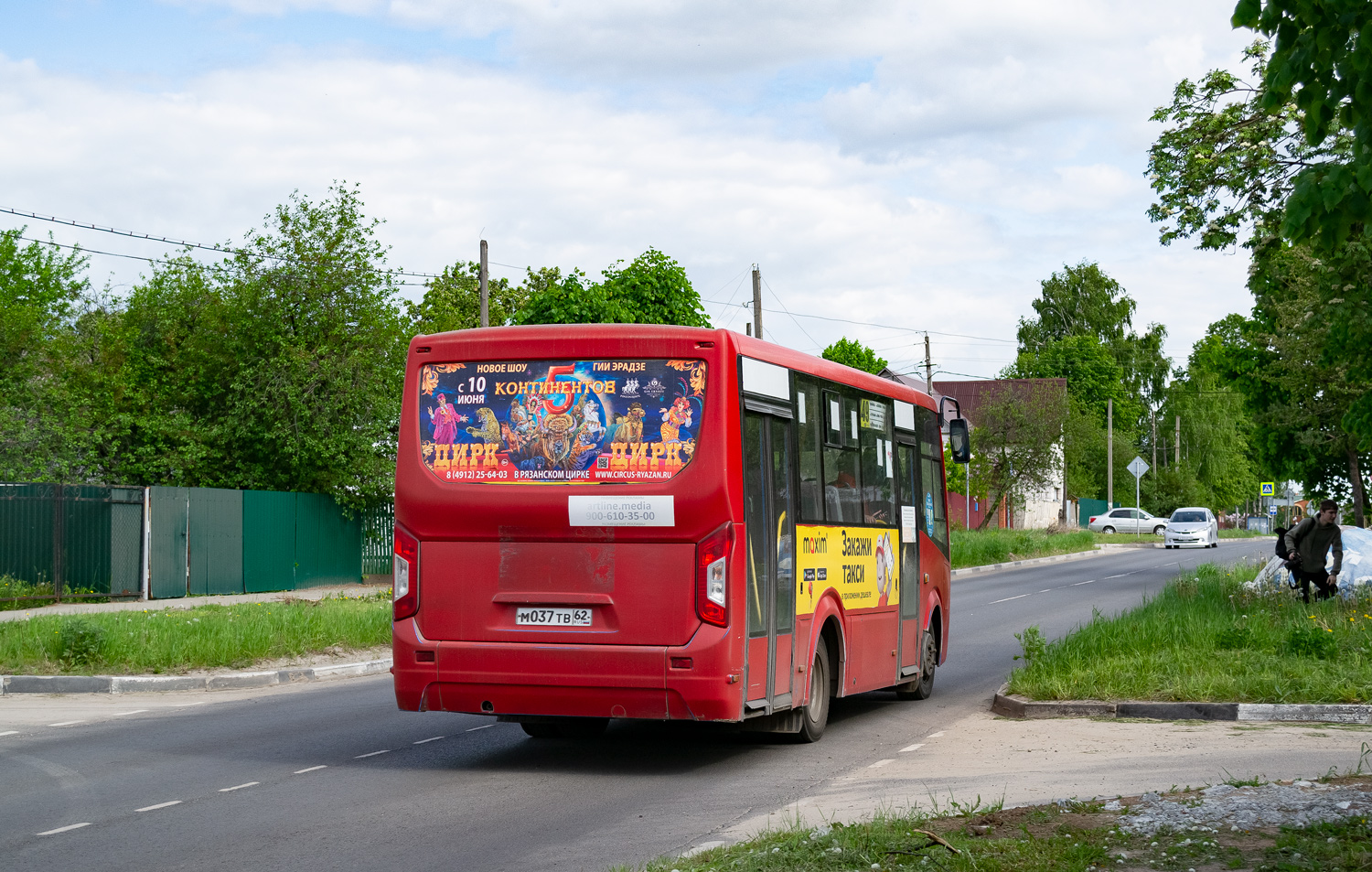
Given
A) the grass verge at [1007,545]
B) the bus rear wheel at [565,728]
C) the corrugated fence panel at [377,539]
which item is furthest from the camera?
the grass verge at [1007,545]

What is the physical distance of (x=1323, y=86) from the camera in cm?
564

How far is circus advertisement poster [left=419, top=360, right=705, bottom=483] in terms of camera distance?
922cm

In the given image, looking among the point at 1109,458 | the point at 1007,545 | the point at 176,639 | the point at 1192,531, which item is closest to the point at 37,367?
the point at 176,639

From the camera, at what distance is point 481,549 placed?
942cm

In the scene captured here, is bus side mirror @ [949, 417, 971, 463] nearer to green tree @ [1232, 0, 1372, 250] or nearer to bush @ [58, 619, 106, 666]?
green tree @ [1232, 0, 1372, 250]

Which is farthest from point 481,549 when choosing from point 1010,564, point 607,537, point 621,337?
point 1010,564

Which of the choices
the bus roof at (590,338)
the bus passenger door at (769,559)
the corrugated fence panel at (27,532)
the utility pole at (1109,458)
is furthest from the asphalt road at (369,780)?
the utility pole at (1109,458)

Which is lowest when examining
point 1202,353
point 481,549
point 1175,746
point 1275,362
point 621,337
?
point 1175,746

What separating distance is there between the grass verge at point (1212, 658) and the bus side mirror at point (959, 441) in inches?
73.7

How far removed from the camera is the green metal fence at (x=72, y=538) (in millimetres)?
23300

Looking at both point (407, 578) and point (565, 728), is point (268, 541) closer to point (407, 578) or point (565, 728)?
point (565, 728)

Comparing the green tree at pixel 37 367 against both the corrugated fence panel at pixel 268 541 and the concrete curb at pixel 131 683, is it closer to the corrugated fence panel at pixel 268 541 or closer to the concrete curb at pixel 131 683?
the corrugated fence panel at pixel 268 541

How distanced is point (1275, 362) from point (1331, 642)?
21.4 metres

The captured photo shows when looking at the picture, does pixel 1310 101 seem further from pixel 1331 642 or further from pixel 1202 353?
pixel 1202 353
